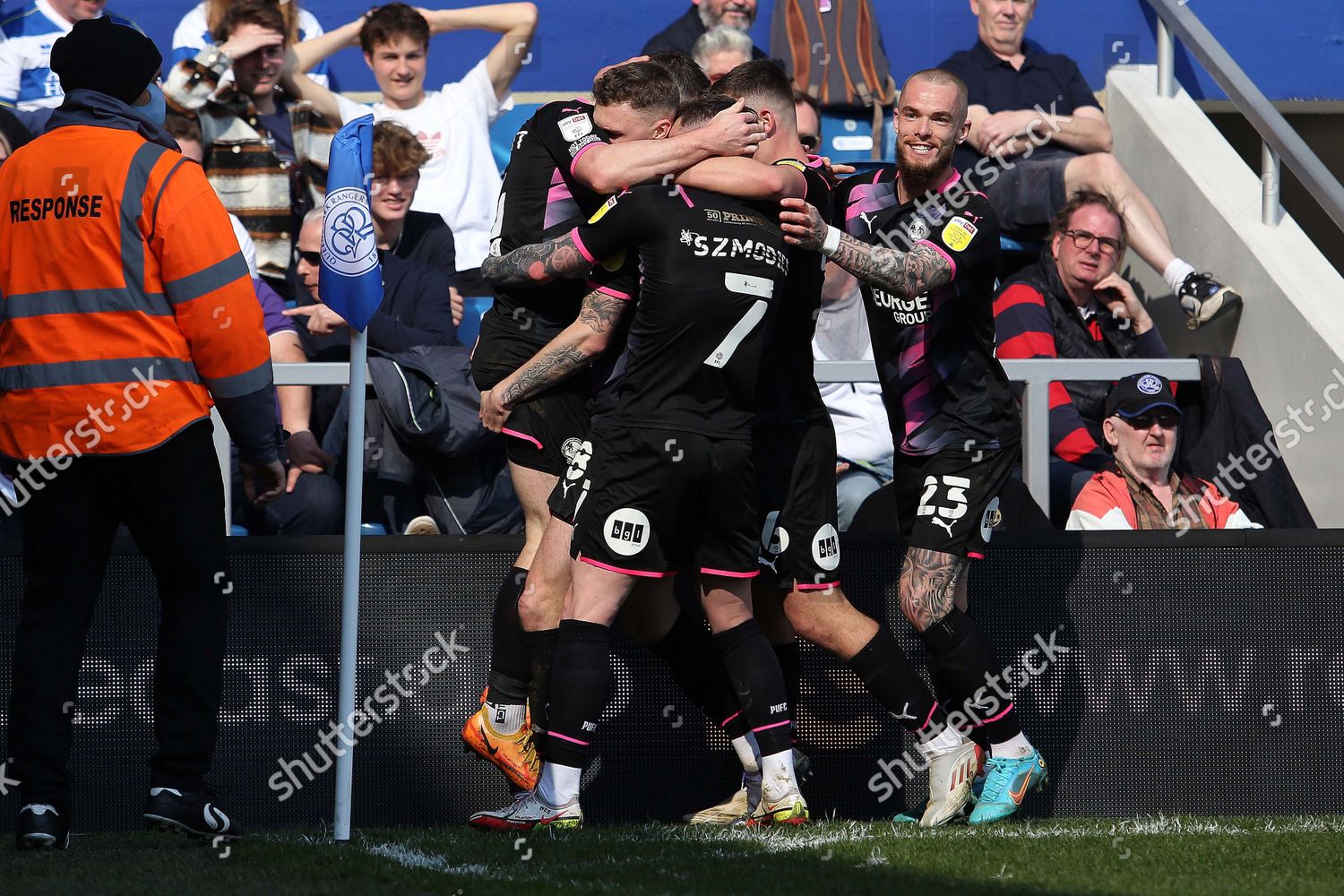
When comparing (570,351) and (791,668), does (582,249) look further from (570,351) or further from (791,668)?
(791,668)

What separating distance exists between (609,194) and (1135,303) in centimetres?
351

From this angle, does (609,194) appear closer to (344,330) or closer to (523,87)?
(344,330)

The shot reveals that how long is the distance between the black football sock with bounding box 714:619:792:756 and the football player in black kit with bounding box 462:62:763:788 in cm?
57

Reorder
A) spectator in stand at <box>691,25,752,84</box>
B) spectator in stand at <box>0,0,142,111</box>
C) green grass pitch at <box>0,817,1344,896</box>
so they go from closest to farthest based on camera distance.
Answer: green grass pitch at <box>0,817,1344,896</box> < spectator in stand at <box>691,25,752,84</box> < spectator in stand at <box>0,0,142,111</box>

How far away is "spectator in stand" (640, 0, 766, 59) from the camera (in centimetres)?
881

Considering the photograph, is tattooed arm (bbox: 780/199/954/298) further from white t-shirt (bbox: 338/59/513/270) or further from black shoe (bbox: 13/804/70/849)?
white t-shirt (bbox: 338/59/513/270)

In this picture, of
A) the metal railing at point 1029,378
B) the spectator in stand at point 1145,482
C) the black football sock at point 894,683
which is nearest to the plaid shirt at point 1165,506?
the spectator in stand at point 1145,482

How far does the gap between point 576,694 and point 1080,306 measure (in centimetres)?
388

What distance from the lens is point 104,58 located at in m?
4.13

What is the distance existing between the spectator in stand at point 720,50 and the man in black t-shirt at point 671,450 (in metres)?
3.69

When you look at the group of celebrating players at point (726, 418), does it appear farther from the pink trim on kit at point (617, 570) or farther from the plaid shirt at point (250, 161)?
the plaid shirt at point (250, 161)

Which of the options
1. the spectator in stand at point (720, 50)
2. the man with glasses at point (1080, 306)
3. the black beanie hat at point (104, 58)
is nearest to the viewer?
the black beanie hat at point (104, 58)

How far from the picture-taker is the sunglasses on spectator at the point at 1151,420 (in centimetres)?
605

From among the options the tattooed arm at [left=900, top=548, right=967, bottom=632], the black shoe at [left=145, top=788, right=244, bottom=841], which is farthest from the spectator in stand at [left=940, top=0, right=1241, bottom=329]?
the black shoe at [left=145, top=788, right=244, bottom=841]
